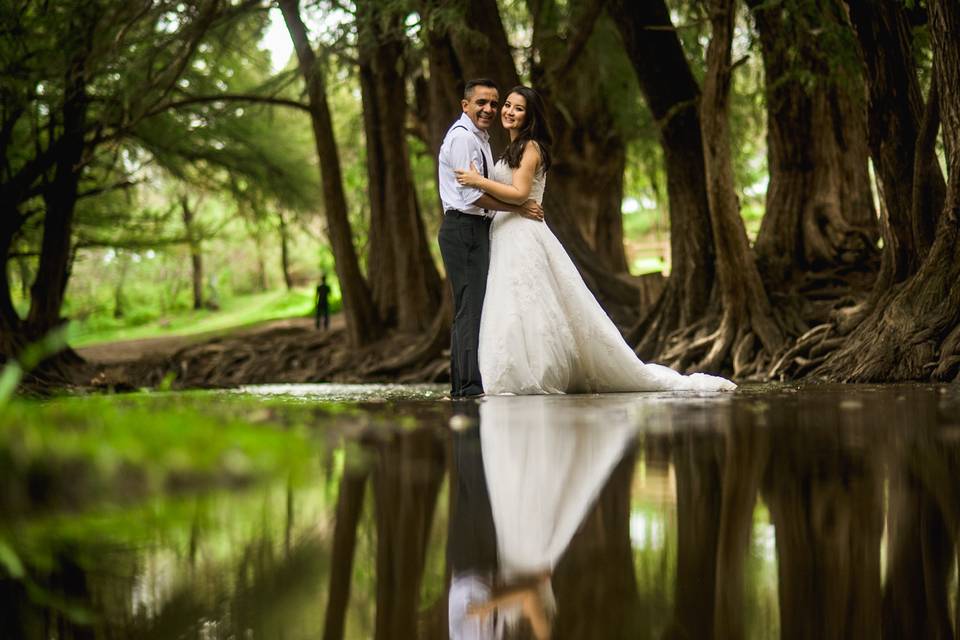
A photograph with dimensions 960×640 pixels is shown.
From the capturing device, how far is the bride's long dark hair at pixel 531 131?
8.45 meters

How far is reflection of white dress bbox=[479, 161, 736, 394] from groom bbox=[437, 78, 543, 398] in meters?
0.09

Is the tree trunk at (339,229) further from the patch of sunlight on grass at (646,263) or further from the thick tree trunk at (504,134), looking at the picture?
the patch of sunlight on grass at (646,263)

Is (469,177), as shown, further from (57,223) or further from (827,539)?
(57,223)

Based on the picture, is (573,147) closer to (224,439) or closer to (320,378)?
(320,378)

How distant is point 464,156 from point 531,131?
53 cm

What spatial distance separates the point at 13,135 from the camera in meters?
20.1

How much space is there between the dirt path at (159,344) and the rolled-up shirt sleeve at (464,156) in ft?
62.8

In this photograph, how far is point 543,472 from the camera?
278cm

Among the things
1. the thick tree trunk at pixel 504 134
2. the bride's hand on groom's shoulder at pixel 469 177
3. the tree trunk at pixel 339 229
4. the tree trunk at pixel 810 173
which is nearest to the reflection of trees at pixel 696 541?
the bride's hand on groom's shoulder at pixel 469 177

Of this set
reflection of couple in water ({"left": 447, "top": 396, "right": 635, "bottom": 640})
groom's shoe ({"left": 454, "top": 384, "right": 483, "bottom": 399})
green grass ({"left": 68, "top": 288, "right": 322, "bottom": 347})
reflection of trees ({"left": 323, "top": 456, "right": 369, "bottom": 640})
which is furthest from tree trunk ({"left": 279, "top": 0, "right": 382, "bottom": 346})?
green grass ({"left": 68, "top": 288, "right": 322, "bottom": 347})

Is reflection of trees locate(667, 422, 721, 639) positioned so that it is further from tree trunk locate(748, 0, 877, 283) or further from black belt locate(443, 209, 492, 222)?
tree trunk locate(748, 0, 877, 283)

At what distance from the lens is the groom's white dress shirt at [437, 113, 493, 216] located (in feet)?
27.7

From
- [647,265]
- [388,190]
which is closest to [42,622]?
[388,190]

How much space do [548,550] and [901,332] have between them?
24.5 ft
